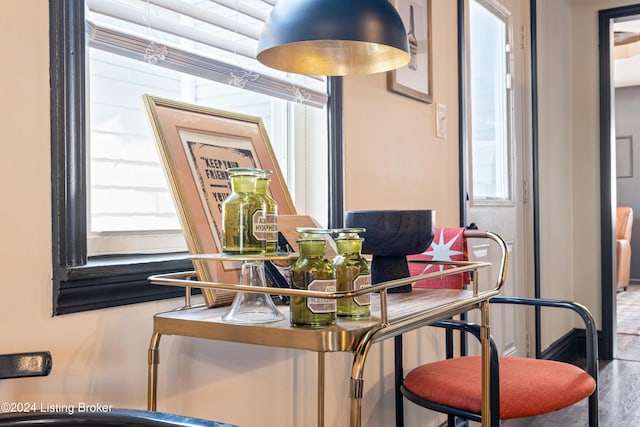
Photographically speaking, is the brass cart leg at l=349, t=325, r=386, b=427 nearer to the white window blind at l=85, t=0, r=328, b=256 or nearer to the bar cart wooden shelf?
the bar cart wooden shelf

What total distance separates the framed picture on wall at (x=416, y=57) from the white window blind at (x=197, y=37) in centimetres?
51

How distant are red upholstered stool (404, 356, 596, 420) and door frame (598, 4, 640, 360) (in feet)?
7.98

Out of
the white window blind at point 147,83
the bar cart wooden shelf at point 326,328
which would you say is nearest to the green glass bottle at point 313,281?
the bar cart wooden shelf at point 326,328

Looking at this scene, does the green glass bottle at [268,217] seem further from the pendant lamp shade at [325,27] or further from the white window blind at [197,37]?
the white window blind at [197,37]

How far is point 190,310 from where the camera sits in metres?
1.08

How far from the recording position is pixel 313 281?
909mm

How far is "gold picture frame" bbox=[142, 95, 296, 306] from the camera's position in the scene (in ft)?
3.52

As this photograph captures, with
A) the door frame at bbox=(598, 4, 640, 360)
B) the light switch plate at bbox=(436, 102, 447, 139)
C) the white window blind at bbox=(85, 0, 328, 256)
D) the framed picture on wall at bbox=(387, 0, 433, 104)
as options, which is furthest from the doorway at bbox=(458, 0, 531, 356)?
the white window blind at bbox=(85, 0, 328, 256)

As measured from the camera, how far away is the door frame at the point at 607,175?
3.86 meters

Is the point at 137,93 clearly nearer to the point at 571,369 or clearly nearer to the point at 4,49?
the point at 4,49

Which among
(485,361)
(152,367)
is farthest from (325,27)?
(485,361)

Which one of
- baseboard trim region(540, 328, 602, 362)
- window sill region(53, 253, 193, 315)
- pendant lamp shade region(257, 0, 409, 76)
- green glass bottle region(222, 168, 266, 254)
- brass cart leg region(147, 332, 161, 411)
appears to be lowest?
baseboard trim region(540, 328, 602, 362)

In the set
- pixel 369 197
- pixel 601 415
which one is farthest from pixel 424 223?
pixel 601 415

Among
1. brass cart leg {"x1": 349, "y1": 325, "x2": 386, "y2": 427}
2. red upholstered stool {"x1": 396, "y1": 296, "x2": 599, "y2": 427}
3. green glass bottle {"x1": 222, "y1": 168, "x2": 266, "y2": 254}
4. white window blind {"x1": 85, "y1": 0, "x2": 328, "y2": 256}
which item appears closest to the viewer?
brass cart leg {"x1": 349, "y1": 325, "x2": 386, "y2": 427}
